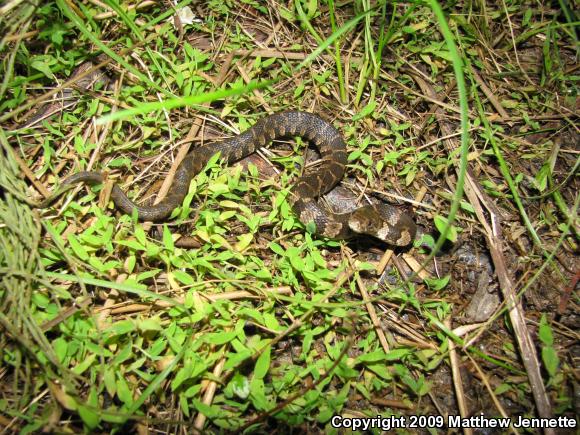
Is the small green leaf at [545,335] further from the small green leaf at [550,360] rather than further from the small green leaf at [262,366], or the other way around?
the small green leaf at [262,366]

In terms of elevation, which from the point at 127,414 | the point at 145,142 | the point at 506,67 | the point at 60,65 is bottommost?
the point at 127,414

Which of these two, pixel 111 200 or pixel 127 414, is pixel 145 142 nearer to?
pixel 111 200

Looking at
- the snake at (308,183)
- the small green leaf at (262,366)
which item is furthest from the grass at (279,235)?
the snake at (308,183)

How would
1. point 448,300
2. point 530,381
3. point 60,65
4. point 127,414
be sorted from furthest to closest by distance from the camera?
point 60,65 → point 448,300 → point 530,381 → point 127,414

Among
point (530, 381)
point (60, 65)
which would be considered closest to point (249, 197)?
point (60, 65)

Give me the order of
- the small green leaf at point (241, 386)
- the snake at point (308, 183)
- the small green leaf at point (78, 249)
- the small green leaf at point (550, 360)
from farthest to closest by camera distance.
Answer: the snake at point (308, 183) < the small green leaf at point (78, 249) < the small green leaf at point (550, 360) < the small green leaf at point (241, 386)

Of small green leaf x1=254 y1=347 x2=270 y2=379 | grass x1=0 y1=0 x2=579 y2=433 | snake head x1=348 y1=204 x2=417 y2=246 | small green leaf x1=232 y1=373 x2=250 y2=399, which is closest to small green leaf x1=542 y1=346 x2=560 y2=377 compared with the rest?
grass x1=0 y1=0 x2=579 y2=433

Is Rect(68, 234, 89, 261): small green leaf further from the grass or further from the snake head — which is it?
the snake head

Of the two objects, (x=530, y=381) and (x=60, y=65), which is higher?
(x=60, y=65)
